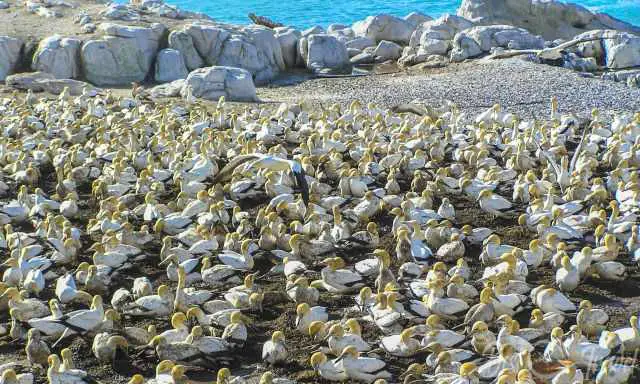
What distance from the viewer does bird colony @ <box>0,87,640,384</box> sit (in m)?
10.1

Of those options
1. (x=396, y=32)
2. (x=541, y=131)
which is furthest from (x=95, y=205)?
(x=396, y=32)

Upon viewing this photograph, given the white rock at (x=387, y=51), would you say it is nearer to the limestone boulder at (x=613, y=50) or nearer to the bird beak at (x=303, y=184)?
the limestone boulder at (x=613, y=50)

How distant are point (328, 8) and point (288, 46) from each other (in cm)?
3200

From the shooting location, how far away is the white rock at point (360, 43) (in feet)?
111

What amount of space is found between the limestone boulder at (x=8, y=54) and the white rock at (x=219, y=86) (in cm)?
637

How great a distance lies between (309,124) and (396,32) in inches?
640

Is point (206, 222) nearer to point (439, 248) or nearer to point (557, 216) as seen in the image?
point (439, 248)

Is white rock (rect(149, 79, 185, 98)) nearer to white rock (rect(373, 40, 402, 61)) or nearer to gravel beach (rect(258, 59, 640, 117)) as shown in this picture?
gravel beach (rect(258, 59, 640, 117))

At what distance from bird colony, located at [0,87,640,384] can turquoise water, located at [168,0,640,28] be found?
131 feet

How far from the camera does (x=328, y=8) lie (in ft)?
204

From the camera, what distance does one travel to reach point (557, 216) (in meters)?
13.6

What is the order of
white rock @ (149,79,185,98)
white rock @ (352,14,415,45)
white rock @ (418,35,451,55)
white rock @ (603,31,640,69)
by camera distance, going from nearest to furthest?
white rock @ (149,79,185,98) < white rock @ (603,31,640,69) < white rock @ (418,35,451,55) < white rock @ (352,14,415,45)

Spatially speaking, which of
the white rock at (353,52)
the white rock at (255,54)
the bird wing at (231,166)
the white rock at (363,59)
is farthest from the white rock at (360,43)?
the bird wing at (231,166)

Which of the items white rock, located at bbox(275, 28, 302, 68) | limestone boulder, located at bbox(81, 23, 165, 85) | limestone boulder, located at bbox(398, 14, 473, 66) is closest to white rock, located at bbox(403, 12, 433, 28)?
limestone boulder, located at bbox(398, 14, 473, 66)
